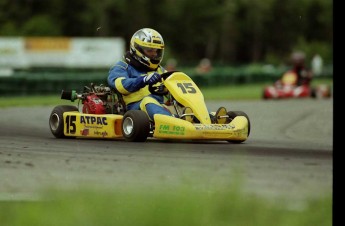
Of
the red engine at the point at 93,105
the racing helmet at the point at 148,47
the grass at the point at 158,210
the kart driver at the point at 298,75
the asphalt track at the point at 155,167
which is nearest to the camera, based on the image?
the grass at the point at 158,210

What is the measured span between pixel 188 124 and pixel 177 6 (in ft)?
4.22

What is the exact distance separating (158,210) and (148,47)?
171 centimetres

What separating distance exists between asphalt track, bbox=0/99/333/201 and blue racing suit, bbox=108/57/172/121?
0.34m

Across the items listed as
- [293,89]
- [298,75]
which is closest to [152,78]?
[293,89]

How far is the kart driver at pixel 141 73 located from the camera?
15.9 feet

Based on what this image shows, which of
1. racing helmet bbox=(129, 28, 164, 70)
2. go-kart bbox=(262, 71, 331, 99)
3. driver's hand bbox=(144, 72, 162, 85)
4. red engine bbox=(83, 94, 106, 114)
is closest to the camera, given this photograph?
racing helmet bbox=(129, 28, 164, 70)

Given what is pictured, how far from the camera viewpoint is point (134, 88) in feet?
18.0

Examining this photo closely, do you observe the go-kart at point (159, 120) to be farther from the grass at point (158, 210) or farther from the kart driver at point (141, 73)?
the grass at point (158, 210)

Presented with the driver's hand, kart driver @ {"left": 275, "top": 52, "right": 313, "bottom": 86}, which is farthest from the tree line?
kart driver @ {"left": 275, "top": 52, "right": 313, "bottom": 86}

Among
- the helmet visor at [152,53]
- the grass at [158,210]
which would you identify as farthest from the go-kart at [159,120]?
the grass at [158,210]

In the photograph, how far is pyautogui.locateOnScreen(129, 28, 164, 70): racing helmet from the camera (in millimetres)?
4559

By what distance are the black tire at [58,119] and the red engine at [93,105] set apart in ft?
0.27

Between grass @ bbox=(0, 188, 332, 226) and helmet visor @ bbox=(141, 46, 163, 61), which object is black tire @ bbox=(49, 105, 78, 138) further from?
grass @ bbox=(0, 188, 332, 226)

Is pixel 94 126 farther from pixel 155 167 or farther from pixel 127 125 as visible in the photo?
pixel 155 167
